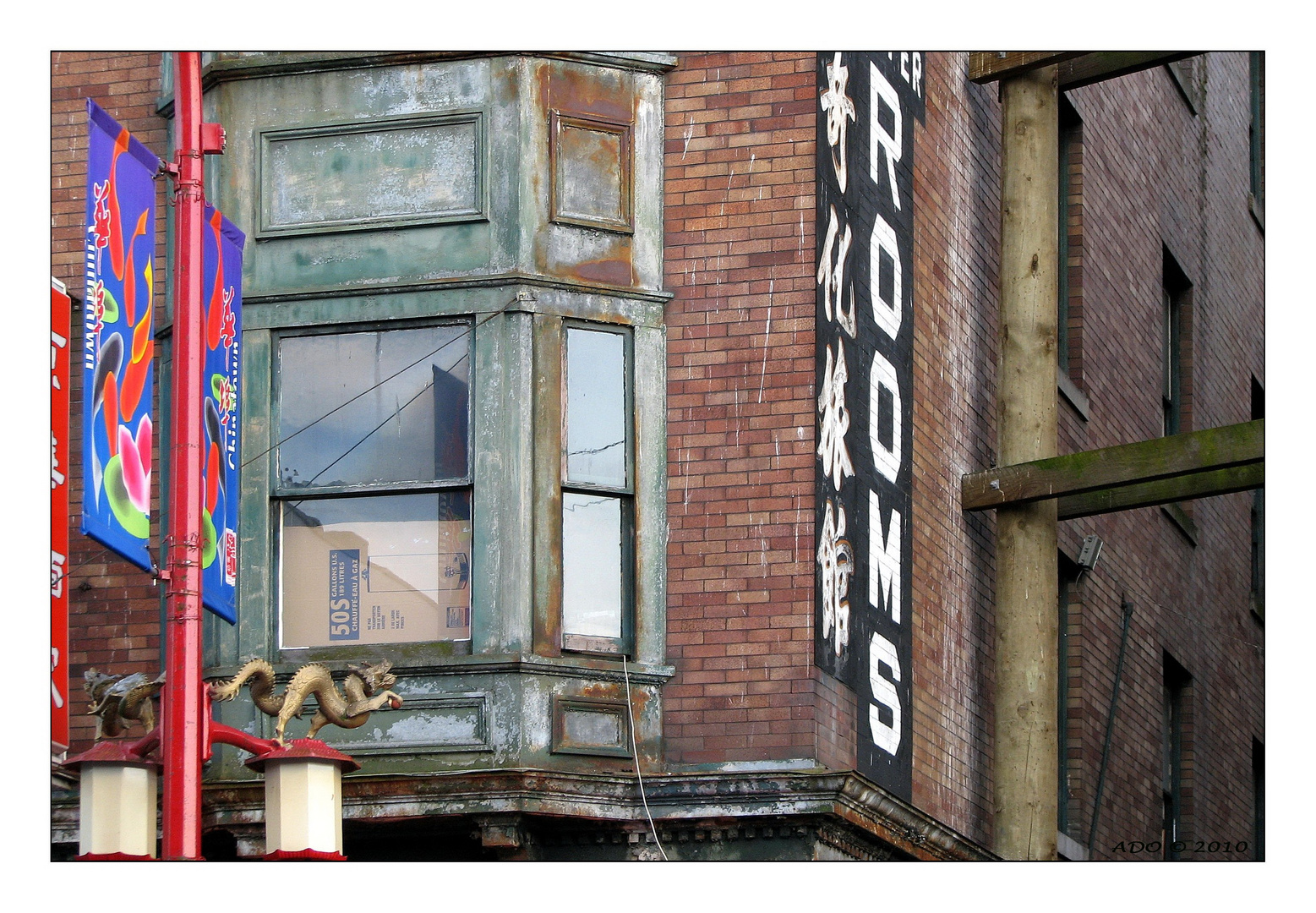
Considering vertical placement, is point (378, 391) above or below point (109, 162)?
below

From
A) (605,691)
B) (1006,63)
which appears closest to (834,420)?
(605,691)

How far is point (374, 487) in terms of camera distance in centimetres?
1218

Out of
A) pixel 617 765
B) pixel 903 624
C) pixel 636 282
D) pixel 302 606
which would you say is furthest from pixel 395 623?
pixel 903 624

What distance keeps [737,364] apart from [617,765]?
7.17ft

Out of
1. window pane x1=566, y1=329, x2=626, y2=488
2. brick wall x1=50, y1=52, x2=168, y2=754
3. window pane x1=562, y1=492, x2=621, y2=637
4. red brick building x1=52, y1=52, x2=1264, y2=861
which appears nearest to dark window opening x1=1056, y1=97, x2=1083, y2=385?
red brick building x1=52, y1=52, x2=1264, y2=861

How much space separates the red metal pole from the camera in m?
10.0

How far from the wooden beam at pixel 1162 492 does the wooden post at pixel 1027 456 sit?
30 cm

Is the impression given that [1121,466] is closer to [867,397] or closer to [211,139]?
[867,397]

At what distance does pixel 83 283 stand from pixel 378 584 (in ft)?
7.26

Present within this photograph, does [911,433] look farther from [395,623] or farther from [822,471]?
[395,623]

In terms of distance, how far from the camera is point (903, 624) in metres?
13.4

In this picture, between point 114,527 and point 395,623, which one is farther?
point 395,623

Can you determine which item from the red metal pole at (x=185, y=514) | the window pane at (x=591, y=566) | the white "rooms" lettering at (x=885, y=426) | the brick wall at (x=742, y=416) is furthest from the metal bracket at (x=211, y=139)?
the white "rooms" lettering at (x=885, y=426)

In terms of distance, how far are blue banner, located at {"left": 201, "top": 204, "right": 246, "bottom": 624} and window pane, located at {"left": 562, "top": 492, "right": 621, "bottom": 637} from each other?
5.67ft
